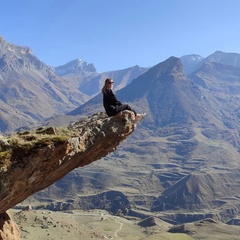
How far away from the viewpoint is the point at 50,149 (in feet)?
67.5

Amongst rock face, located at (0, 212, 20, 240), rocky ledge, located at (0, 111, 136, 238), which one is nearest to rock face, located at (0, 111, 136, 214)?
rocky ledge, located at (0, 111, 136, 238)

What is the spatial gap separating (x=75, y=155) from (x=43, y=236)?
590ft

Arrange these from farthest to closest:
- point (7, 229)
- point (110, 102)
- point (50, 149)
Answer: point (7, 229), point (110, 102), point (50, 149)

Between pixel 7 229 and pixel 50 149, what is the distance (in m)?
9.20

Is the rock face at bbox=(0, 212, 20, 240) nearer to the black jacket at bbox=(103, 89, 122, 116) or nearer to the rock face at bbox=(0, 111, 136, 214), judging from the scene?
the rock face at bbox=(0, 111, 136, 214)

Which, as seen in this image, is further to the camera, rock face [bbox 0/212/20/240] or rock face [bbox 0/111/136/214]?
rock face [bbox 0/212/20/240]

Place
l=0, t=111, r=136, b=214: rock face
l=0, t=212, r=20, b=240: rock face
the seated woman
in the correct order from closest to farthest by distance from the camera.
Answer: l=0, t=111, r=136, b=214: rock face < the seated woman < l=0, t=212, r=20, b=240: rock face

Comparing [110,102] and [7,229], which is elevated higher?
[110,102]

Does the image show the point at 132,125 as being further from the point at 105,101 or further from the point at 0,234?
the point at 0,234

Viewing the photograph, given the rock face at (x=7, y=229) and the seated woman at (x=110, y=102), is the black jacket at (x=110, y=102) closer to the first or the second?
the seated woman at (x=110, y=102)

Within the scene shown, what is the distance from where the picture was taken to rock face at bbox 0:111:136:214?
1994cm

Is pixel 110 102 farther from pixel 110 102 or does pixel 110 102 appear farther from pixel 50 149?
pixel 50 149

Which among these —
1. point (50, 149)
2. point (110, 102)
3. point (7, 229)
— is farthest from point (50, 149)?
point (7, 229)

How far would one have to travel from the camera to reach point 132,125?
2486cm
